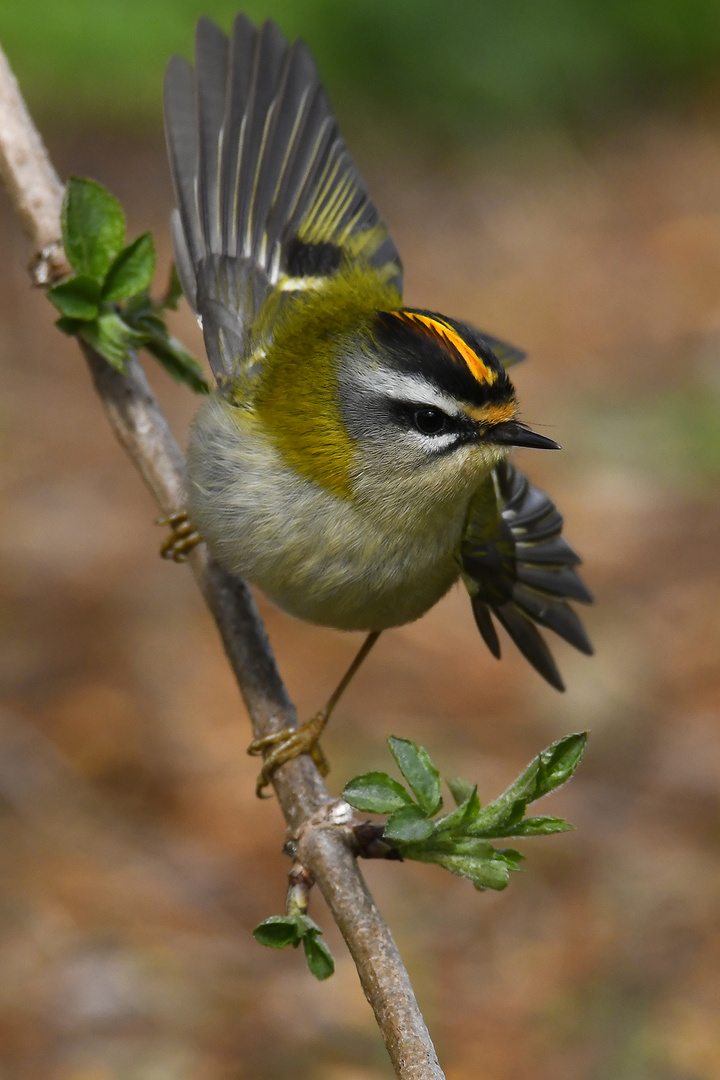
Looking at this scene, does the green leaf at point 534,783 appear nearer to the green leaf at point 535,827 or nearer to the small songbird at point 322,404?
the green leaf at point 535,827

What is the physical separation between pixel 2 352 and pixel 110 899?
3509 mm

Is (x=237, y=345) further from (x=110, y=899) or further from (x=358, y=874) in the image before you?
(x=110, y=899)

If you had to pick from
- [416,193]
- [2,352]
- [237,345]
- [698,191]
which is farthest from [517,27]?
[237,345]

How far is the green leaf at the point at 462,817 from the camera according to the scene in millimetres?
1843

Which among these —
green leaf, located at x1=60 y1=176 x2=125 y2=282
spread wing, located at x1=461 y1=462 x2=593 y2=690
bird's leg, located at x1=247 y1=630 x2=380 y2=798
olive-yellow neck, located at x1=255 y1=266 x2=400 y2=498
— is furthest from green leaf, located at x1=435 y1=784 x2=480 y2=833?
green leaf, located at x1=60 y1=176 x2=125 y2=282

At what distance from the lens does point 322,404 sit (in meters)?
2.70

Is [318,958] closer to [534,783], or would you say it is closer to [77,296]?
[534,783]

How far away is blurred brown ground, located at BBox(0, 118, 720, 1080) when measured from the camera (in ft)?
12.8

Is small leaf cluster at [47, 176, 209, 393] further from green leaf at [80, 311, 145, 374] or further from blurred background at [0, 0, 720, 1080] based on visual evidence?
blurred background at [0, 0, 720, 1080]

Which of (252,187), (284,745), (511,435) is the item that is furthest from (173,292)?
(284,745)

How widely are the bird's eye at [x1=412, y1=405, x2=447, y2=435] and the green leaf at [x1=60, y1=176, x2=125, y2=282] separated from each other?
0.71 meters

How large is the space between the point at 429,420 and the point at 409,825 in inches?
38.2

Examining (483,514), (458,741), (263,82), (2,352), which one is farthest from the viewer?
(2,352)

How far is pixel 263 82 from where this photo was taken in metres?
3.19
